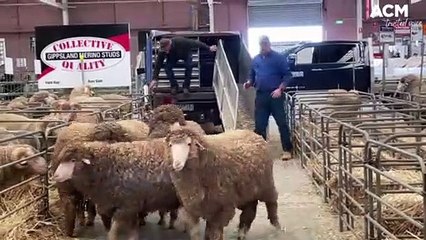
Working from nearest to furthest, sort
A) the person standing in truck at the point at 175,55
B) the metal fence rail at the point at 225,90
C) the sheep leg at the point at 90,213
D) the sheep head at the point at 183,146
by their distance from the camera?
the sheep head at the point at 183,146
the sheep leg at the point at 90,213
the metal fence rail at the point at 225,90
the person standing in truck at the point at 175,55

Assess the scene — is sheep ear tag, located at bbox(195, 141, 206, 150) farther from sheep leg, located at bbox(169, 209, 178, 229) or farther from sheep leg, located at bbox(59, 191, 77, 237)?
sheep leg, located at bbox(59, 191, 77, 237)

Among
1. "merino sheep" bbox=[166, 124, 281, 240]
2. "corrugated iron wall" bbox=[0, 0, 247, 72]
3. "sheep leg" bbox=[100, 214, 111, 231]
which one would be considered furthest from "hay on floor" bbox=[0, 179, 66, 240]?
"corrugated iron wall" bbox=[0, 0, 247, 72]

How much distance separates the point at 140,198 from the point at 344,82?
9.57 meters

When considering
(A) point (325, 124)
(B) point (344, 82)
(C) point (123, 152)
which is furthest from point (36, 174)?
(B) point (344, 82)

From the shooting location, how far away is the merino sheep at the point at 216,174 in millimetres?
4574

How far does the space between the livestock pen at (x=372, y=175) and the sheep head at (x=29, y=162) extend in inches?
104

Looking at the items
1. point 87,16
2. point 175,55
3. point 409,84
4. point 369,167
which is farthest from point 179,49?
point 87,16

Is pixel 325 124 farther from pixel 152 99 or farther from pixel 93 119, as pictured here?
pixel 152 99

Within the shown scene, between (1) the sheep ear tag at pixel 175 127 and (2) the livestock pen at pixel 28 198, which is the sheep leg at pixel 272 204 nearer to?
(1) the sheep ear tag at pixel 175 127

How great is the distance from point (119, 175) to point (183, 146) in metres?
0.79

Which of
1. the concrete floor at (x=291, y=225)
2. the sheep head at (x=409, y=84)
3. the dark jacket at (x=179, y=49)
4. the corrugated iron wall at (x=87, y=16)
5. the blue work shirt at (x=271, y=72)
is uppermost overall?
the corrugated iron wall at (x=87, y=16)

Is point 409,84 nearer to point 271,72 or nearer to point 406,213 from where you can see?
point 271,72

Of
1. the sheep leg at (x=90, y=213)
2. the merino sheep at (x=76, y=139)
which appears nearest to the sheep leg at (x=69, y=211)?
A: the merino sheep at (x=76, y=139)

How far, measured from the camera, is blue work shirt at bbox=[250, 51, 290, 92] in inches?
366
